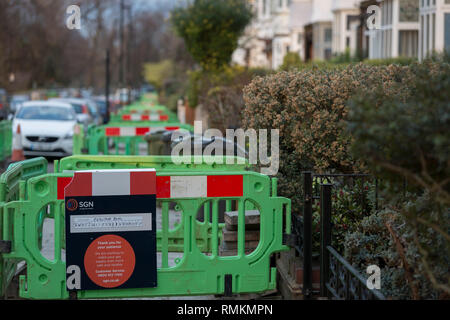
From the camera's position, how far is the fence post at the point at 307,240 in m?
6.09

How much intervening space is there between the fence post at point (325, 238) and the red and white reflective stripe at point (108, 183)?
1400 millimetres

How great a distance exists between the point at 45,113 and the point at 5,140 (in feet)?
11.3

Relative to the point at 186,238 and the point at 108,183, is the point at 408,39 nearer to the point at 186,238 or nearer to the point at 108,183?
the point at 186,238

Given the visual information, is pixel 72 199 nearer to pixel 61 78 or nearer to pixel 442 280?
pixel 442 280

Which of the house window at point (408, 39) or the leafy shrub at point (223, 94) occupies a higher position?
the house window at point (408, 39)

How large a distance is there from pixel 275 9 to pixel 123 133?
29.3m

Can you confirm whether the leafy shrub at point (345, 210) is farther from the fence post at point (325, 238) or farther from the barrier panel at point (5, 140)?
the barrier panel at point (5, 140)

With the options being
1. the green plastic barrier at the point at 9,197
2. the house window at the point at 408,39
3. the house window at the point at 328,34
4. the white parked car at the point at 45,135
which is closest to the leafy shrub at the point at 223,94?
the white parked car at the point at 45,135

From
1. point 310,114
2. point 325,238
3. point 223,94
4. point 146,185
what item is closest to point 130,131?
point 223,94

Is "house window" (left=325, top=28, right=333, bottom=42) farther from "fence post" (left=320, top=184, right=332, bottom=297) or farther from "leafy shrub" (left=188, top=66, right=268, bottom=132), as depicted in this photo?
"fence post" (left=320, top=184, right=332, bottom=297)

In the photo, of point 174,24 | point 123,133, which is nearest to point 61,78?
point 174,24
